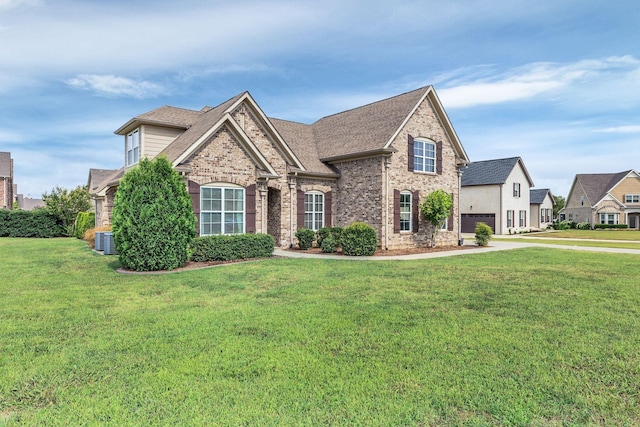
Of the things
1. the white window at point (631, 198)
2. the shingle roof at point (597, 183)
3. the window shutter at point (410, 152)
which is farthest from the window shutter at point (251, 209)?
the white window at point (631, 198)

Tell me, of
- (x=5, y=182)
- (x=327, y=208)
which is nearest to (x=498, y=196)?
(x=327, y=208)

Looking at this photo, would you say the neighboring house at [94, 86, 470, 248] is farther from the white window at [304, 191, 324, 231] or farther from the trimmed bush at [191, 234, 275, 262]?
the trimmed bush at [191, 234, 275, 262]

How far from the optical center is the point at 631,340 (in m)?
5.16

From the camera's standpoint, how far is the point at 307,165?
19031mm

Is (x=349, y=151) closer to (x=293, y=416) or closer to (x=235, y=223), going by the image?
(x=235, y=223)

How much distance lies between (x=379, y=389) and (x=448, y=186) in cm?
1882

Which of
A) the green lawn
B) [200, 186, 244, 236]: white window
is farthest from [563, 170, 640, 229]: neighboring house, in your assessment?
[200, 186, 244, 236]: white window

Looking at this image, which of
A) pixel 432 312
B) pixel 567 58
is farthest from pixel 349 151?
pixel 432 312

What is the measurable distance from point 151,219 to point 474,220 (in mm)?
33346

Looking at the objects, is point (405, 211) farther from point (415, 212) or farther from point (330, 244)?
point (330, 244)

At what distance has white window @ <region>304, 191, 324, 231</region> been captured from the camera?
62.4 ft

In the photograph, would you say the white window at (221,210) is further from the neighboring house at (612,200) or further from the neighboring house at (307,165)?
the neighboring house at (612,200)

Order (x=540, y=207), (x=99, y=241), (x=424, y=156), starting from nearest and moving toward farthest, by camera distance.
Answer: (x=99, y=241) → (x=424, y=156) → (x=540, y=207)

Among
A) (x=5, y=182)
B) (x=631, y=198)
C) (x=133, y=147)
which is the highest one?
(x=5, y=182)
